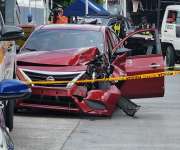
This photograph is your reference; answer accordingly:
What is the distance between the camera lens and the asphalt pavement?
29.2ft

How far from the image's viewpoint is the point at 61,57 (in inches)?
455

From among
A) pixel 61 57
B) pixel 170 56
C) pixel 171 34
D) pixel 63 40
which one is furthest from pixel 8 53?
pixel 171 34

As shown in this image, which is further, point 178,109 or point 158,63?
point 178,109

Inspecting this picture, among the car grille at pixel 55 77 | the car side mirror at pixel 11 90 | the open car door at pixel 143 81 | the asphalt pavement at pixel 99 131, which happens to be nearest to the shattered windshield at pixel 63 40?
the open car door at pixel 143 81

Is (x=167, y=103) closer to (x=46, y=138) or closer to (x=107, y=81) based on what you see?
(x=107, y=81)

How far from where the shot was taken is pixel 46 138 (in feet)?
30.8

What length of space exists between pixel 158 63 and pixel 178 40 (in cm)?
1221

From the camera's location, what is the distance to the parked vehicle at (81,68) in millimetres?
11125

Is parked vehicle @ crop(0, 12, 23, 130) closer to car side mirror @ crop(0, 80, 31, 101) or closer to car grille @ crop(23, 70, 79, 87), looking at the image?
car grille @ crop(23, 70, 79, 87)

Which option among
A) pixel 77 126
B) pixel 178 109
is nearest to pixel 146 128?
pixel 77 126

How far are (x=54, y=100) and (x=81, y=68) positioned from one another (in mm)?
704

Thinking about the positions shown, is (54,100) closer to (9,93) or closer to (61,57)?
(61,57)

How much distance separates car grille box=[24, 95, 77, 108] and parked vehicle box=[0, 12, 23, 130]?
62.7 inches

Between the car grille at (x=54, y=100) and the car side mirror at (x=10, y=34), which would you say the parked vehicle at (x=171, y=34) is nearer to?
the car grille at (x=54, y=100)
